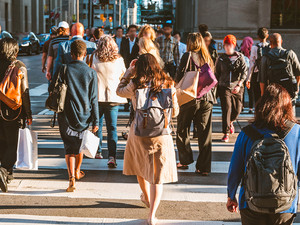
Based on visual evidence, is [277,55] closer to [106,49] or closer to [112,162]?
[106,49]

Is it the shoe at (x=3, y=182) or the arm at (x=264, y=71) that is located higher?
the arm at (x=264, y=71)

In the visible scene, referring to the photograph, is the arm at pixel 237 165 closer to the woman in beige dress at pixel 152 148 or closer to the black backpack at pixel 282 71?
the woman in beige dress at pixel 152 148

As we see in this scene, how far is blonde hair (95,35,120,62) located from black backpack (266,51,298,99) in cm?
265

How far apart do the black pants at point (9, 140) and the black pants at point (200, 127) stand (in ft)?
7.39

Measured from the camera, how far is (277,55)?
8383mm

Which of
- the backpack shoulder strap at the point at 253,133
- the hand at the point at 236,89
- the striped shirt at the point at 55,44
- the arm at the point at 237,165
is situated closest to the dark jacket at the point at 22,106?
the striped shirt at the point at 55,44

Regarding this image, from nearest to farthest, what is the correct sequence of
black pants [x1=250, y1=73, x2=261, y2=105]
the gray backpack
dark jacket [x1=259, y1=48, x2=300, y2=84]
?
1. the gray backpack
2. dark jacket [x1=259, y1=48, x2=300, y2=84]
3. black pants [x1=250, y1=73, x2=261, y2=105]

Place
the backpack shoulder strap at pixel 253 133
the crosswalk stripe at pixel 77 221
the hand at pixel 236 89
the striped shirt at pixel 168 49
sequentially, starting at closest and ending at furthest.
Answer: the backpack shoulder strap at pixel 253 133 → the crosswalk stripe at pixel 77 221 → the hand at pixel 236 89 → the striped shirt at pixel 168 49

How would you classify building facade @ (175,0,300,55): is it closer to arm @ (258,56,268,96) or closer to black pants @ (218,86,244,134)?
black pants @ (218,86,244,134)

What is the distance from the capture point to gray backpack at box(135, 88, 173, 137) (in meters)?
5.09

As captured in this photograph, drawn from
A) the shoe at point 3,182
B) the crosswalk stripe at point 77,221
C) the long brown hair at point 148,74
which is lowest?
the crosswalk stripe at point 77,221

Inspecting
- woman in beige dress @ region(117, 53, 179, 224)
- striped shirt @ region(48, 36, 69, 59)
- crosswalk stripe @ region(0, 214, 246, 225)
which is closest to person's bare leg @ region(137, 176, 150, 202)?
woman in beige dress @ region(117, 53, 179, 224)

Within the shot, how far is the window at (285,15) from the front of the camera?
22453mm

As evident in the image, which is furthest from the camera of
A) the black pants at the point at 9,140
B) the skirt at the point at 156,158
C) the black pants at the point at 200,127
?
the black pants at the point at 200,127
